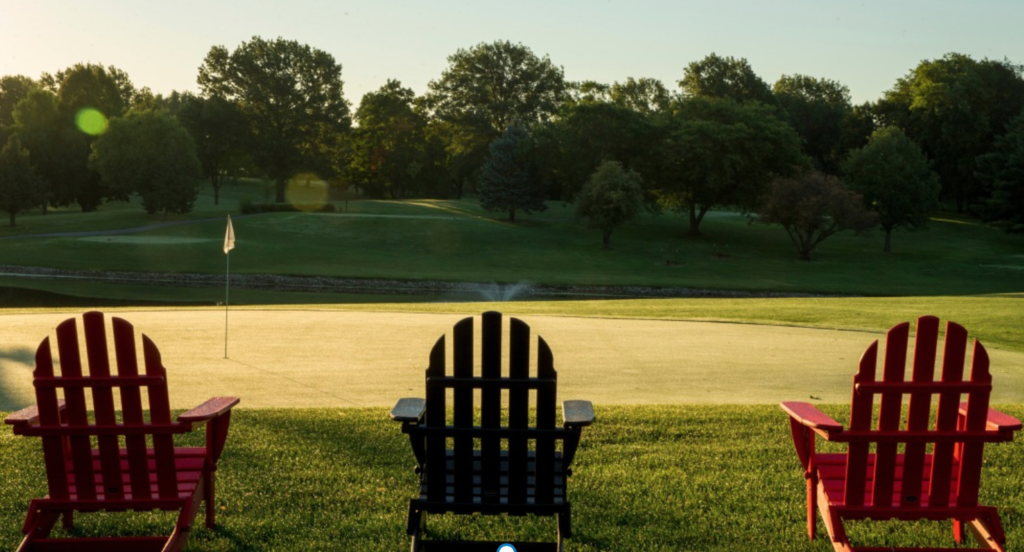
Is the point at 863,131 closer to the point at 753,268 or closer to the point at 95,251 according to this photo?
the point at 753,268

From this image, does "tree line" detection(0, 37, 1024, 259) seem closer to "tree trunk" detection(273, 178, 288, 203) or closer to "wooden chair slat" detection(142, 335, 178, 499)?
"tree trunk" detection(273, 178, 288, 203)

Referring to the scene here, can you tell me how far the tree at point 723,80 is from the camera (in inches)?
3895

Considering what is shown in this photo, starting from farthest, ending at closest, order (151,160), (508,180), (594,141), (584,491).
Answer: (508,180) < (594,141) < (151,160) < (584,491)

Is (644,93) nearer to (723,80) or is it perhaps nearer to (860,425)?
(723,80)

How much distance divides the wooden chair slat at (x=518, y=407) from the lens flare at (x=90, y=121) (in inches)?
3278

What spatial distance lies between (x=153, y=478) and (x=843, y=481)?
390cm

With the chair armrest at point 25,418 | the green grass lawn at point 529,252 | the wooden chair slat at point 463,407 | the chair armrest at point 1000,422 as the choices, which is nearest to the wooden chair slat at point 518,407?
the wooden chair slat at point 463,407

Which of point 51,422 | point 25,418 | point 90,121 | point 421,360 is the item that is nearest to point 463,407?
point 51,422

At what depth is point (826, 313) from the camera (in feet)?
74.5

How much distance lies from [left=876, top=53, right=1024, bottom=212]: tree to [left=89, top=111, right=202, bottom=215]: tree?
200 feet

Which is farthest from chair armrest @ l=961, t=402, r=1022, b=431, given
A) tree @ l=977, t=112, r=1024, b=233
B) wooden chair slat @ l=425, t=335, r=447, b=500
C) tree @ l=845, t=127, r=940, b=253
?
tree @ l=977, t=112, r=1024, b=233

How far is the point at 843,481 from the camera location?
5.26 m

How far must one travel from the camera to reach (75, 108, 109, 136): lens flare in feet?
261

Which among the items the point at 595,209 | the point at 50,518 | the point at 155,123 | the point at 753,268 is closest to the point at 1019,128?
the point at 753,268
